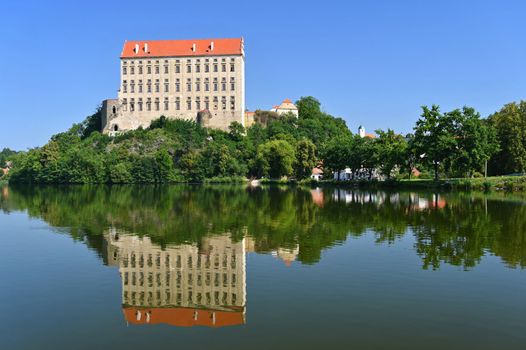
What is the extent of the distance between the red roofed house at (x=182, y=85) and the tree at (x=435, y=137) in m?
46.7

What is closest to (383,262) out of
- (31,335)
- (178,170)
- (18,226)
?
(31,335)

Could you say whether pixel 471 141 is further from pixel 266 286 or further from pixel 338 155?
pixel 266 286

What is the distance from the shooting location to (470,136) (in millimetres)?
58812

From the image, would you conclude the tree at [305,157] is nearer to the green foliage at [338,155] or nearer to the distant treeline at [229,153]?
the distant treeline at [229,153]

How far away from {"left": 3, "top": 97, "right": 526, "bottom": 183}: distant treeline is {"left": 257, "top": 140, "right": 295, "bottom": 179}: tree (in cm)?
8

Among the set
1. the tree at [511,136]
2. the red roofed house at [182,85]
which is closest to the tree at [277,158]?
the red roofed house at [182,85]

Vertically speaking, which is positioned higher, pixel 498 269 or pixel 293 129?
pixel 293 129

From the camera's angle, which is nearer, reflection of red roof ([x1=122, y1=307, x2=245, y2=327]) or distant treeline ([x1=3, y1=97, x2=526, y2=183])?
reflection of red roof ([x1=122, y1=307, x2=245, y2=327])

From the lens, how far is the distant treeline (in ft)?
229

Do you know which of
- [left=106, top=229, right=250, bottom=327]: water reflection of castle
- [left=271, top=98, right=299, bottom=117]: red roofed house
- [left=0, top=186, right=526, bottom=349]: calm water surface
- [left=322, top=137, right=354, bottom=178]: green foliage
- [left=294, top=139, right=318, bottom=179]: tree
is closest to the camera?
[left=0, top=186, right=526, bottom=349]: calm water surface

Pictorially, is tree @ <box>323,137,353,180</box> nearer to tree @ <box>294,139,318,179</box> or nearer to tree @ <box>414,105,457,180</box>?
tree @ <box>294,139,318,179</box>

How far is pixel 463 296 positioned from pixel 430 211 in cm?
2118

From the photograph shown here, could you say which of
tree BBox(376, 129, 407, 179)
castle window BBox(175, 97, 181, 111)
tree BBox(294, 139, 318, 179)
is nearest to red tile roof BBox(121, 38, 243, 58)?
castle window BBox(175, 97, 181, 111)

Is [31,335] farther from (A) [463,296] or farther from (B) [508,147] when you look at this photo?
(B) [508,147]
